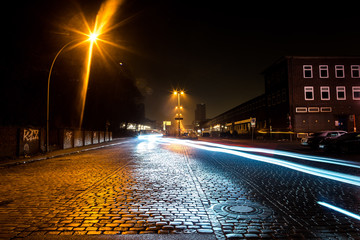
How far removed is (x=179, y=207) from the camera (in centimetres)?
532

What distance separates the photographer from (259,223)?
434 cm

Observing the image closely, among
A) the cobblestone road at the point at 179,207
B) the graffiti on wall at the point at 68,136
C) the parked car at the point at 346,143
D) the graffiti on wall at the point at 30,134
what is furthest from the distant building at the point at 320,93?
the cobblestone road at the point at 179,207

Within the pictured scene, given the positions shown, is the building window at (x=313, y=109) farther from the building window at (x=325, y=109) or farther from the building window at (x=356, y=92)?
the building window at (x=356, y=92)

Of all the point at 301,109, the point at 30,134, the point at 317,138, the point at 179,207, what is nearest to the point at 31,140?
the point at 30,134

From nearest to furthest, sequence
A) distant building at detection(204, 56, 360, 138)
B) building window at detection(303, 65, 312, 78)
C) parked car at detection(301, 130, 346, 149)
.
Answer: parked car at detection(301, 130, 346, 149), distant building at detection(204, 56, 360, 138), building window at detection(303, 65, 312, 78)

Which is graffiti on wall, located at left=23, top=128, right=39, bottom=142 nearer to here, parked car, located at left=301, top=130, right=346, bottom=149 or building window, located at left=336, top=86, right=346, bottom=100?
parked car, located at left=301, top=130, right=346, bottom=149

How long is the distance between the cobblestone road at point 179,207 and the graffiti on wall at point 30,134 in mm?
9596

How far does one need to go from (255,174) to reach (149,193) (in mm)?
4671

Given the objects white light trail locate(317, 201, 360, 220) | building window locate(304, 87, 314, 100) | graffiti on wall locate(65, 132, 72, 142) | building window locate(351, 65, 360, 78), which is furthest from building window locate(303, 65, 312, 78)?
white light trail locate(317, 201, 360, 220)

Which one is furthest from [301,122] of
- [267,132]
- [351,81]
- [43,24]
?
[43,24]

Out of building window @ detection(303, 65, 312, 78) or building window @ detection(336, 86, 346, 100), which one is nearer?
building window @ detection(336, 86, 346, 100)

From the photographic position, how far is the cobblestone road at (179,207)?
13.4 ft

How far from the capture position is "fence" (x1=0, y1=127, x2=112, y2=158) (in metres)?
15.2

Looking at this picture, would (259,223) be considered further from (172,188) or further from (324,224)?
(172,188)
